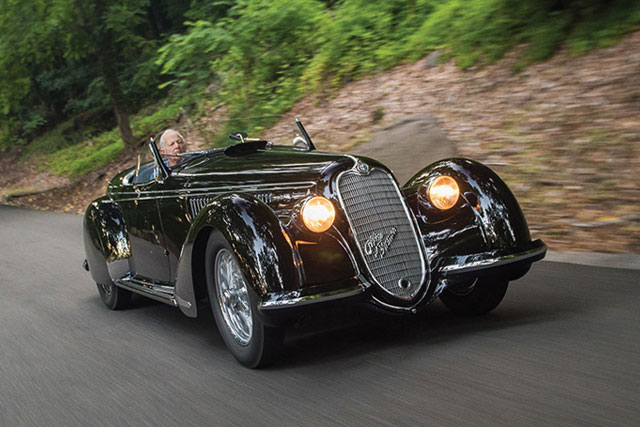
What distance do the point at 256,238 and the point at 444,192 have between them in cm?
135

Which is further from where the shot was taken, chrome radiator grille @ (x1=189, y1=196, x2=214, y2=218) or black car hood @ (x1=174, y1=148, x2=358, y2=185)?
chrome radiator grille @ (x1=189, y1=196, x2=214, y2=218)

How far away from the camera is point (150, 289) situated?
555 centimetres

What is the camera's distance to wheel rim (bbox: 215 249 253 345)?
14.0ft

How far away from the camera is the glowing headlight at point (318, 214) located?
4129 mm

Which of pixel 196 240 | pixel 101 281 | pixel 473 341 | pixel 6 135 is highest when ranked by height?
pixel 6 135

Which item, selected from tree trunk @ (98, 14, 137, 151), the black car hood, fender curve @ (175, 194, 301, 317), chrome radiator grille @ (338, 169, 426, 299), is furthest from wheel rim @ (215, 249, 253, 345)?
tree trunk @ (98, 14, 137, 151)

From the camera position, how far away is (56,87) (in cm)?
2916

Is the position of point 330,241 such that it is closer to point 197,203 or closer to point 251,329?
point 251,329

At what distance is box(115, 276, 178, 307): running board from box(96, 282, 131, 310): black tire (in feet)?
0.74

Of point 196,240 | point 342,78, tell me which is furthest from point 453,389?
point 342,78

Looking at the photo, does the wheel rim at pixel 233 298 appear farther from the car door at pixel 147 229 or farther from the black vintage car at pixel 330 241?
the car door at pixel 147 229

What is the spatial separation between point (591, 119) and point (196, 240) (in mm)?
5582

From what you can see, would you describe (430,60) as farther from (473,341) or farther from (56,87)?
(56,87)

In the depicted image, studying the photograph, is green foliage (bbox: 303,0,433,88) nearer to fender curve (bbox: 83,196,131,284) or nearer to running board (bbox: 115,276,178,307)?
fender curve (bbox: 83,196,131,284)
